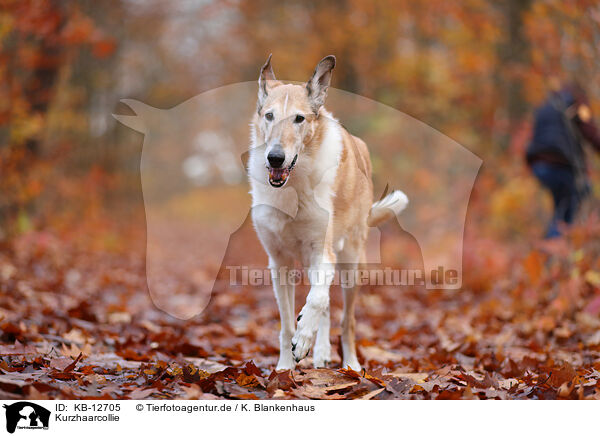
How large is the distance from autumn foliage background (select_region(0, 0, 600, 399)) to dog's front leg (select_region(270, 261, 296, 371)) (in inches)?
6.8

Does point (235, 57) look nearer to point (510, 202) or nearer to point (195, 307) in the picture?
point (510, 202)

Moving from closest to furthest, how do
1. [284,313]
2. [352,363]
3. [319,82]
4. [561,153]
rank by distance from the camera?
1. [319,82]
2. [284,313]
3. [352,363]
4. [561,153]

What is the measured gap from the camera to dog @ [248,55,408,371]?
158 inches

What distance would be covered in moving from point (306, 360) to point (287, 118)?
2.22m

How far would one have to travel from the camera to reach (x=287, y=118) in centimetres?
404

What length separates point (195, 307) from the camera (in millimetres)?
7402

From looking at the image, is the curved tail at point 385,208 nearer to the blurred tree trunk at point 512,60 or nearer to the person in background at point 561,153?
the person in background at point 561,153

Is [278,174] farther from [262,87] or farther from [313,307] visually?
[313,307]

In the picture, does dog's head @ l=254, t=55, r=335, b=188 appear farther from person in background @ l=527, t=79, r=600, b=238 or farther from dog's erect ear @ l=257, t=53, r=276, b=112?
person in background @ l=527, t=79, r=600, b=238

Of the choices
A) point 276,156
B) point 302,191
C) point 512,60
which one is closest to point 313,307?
point 302,191

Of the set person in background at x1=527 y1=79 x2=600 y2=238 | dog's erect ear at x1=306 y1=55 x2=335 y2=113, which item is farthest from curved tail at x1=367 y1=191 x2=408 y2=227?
person in background at x1=527 y1=79 x2=600 y2=238

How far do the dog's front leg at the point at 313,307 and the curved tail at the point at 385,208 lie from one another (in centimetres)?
106

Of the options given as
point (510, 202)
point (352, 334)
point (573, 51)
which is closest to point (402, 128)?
point (510, 202)

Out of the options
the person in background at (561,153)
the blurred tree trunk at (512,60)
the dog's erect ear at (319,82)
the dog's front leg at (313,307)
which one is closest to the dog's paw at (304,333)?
the dog's front leg at (313,307)
